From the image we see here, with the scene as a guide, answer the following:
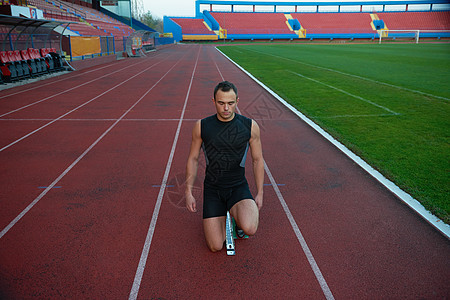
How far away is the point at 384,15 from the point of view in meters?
80.6

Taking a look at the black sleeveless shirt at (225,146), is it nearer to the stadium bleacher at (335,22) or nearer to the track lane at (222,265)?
the track lane at (222,265)

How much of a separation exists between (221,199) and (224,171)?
306 mm

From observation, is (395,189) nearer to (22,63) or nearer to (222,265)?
(222,265)

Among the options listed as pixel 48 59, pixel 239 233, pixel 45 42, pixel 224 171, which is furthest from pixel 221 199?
pixel 45 42

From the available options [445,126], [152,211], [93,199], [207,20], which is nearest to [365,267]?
[152,211]

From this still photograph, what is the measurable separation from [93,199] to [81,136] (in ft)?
10.2

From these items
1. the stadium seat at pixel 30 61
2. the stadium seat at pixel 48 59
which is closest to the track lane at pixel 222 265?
the stadium seat at pixel 30 61

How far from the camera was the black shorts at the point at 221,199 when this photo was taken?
10.9 ft

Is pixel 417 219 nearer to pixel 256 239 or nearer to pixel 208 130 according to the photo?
pixel 256 239

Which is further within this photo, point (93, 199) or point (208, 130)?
point (93, 199)

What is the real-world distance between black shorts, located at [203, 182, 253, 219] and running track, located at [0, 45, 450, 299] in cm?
40

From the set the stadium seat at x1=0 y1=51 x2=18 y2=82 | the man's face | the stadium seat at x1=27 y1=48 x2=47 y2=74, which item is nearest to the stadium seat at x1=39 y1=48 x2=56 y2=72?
the stadium seat at x1=27 y1=48 x2=47 y2=74

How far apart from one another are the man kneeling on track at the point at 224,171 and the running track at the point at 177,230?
332 mm

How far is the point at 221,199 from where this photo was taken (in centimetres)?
345
